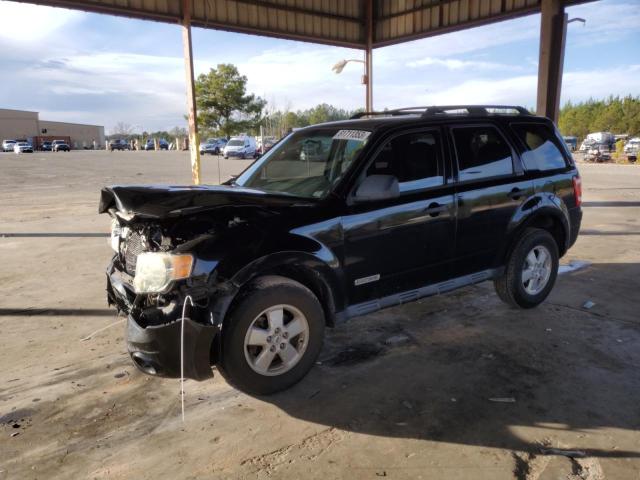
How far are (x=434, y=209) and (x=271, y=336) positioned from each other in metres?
1.75

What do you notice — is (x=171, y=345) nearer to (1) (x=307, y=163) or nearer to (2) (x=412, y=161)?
(1) (x=307, y=163)

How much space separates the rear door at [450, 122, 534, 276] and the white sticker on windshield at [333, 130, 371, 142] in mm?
844

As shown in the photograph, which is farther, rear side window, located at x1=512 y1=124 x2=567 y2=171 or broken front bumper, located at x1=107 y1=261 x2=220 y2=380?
rear side window, located at x1=512 y1=124 x2=567 y2=171

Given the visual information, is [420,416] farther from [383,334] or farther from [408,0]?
[408,0]

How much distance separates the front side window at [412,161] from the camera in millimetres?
3941

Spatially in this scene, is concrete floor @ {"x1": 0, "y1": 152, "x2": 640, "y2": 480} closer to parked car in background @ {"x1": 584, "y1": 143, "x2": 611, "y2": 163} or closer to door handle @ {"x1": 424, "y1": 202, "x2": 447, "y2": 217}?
door handle @ {"x1": 424, "y1": 202, "x2": 447, "y2": 217}

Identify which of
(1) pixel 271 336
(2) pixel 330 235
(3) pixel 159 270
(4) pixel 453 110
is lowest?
(1) pixel 271 336

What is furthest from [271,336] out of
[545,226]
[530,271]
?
[545,226]

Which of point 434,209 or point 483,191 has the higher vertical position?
point 483,191

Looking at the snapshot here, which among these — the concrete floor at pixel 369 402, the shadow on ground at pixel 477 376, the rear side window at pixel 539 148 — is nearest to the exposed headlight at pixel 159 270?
the concrete floor at pixel 369 402

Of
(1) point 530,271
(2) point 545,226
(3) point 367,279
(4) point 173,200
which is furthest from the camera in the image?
(2) point 545,226

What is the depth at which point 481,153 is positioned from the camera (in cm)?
452

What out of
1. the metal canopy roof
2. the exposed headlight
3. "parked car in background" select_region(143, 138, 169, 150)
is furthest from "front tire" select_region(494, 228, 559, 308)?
"parked car in background" select_region(143, 138, 169, 150)

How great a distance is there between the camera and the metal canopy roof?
11133 millimetres
